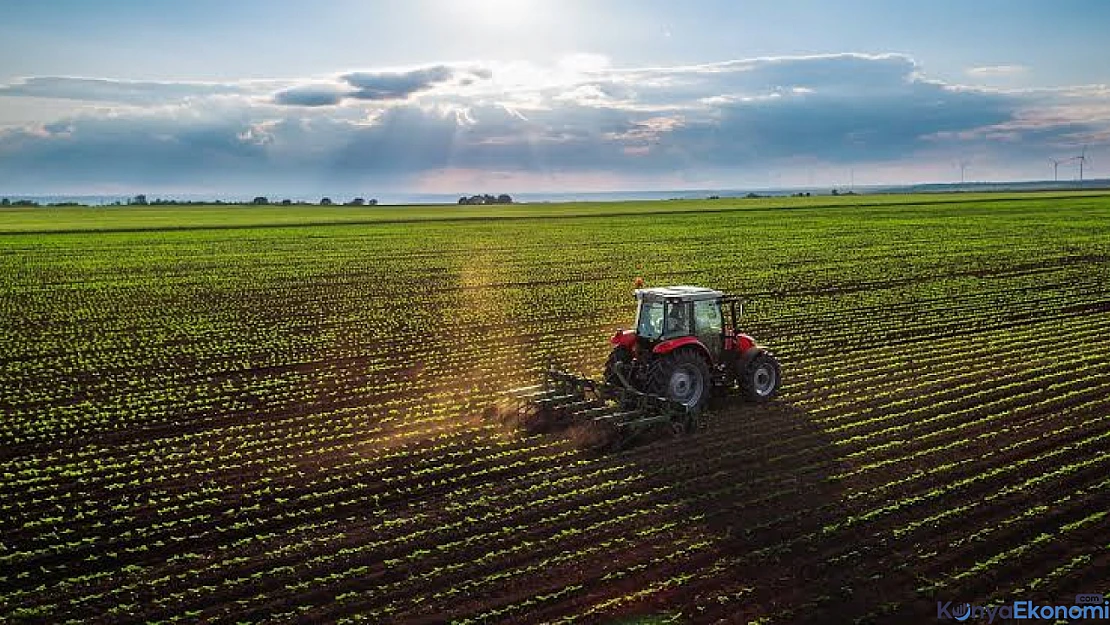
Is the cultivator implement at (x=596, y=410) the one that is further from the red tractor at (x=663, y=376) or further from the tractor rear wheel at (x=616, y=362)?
the tractor rear wheel at (x=616, y=362)

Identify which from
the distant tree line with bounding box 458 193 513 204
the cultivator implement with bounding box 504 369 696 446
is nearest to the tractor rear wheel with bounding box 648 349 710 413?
the cultivator implement with bounding box 504 369 696 446

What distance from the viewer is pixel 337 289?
116 feet

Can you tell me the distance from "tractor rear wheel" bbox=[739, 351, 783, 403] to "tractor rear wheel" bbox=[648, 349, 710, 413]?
0.92 meters

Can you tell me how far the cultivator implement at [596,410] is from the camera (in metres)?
13.9

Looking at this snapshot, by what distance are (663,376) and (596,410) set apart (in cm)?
127

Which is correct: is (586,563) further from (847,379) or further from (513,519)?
(847,379)

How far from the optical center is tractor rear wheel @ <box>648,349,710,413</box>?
14.5 meters

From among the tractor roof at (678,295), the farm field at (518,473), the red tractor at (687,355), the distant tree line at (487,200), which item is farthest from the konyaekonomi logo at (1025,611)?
the distant tree line at (487,200)

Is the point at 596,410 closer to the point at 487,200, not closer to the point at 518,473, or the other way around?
the point at 518,473

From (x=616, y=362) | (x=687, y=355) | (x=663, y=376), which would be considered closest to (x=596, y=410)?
(x=663, y=376)

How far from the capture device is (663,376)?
14.5 meters

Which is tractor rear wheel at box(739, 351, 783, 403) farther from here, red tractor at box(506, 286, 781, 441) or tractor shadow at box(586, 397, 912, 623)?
tractor shadow at box(586, 397, 912, 623)

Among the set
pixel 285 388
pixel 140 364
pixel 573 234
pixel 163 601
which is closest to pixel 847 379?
pixel 285 388

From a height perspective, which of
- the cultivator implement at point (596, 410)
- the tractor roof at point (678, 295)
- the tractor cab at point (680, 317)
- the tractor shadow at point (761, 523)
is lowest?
the tractor shadow at point (761, 523)
